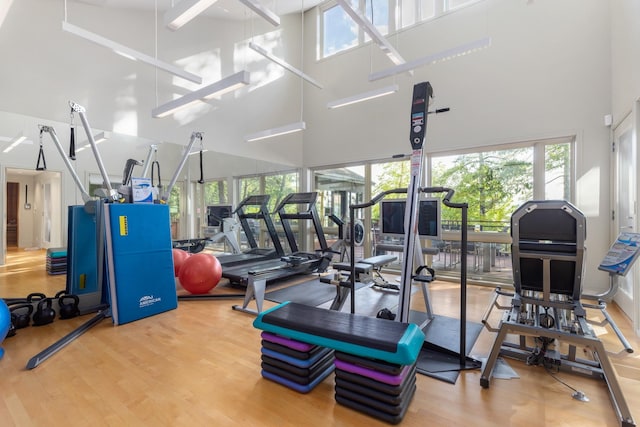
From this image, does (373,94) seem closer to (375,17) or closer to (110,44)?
(375,17)

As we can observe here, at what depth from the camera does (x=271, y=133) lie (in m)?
5.57

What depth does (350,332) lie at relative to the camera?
1870 millimetres

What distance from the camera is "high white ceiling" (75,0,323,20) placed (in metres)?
4.93

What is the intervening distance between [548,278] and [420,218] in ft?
4.18

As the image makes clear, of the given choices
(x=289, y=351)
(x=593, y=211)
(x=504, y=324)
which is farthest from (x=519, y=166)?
(x=289, y=351)

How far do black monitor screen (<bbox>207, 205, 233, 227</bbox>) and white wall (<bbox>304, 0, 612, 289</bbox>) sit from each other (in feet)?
9.84

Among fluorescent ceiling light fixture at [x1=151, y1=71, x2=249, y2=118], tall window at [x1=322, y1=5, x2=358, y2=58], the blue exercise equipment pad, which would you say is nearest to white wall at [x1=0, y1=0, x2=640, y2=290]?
tall window at [x1=322, y1=5, x2=358, y2=58]

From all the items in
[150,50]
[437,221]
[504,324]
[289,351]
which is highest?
[150,50]

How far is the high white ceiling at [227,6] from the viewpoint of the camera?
16.2 ft

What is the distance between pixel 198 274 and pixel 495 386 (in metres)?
3.54

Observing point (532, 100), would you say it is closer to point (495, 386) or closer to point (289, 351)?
point (495, 386)

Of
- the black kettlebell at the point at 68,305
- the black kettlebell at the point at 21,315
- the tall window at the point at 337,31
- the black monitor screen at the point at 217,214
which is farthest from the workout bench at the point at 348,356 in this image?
the tall window at the point at 337,31

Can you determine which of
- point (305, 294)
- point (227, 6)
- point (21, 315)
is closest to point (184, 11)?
point (21, 315)

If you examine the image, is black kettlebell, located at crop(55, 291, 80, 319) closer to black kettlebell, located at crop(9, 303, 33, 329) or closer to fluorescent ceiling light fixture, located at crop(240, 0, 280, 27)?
black kettlebell, located at crop(9, 303, 33, 329)
